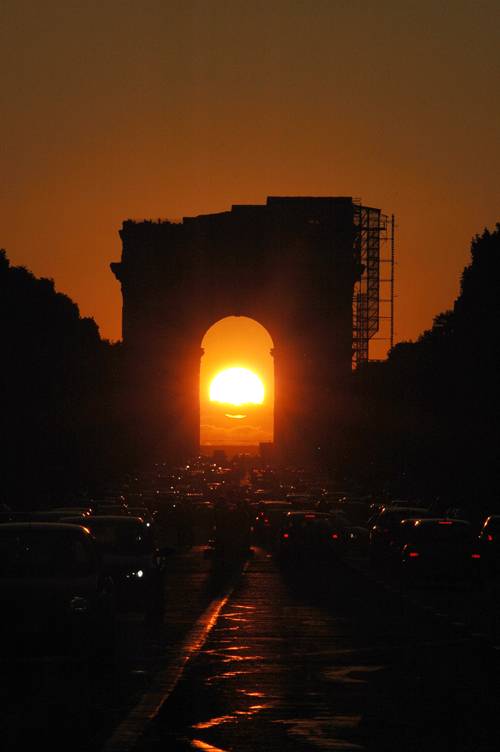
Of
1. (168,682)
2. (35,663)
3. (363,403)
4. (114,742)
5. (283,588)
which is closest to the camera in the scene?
(114,742)

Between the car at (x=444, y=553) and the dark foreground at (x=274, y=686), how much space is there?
264 inches

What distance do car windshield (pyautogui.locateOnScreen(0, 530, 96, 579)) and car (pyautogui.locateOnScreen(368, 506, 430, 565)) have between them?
22.7 metres

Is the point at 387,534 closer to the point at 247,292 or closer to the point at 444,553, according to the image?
the point at 444,553

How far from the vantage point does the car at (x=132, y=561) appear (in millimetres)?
22250

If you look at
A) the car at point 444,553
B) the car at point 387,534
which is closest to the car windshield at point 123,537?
the car at point 444,553

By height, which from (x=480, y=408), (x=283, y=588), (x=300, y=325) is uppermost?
(x=300, y=325)

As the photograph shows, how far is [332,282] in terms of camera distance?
15262 centimetres

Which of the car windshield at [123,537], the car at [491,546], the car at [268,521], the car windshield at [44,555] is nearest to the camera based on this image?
the car windshield at [44,555]

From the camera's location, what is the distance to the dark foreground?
11.7 m

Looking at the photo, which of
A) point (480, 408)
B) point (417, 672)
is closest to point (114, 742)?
point (417, 672)

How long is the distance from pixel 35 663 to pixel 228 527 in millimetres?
27048

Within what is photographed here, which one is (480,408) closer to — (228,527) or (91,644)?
(228,527)

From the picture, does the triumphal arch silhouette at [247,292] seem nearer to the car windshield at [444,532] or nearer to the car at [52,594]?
the car windshield at [444,532]

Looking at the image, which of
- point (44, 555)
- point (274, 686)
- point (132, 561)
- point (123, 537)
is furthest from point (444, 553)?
point (274, 686)
